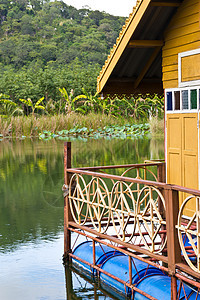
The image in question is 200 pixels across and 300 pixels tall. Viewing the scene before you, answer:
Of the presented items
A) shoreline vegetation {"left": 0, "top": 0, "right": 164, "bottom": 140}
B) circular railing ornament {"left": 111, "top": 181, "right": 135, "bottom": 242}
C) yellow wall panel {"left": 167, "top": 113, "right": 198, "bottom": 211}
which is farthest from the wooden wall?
shoreline vegetation {"left": 0, "top": 0, "right": 164, "bottom": 140}

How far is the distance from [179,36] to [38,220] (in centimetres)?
524

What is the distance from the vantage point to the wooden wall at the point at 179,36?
8.86 m

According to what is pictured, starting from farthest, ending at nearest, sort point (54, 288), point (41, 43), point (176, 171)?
point (41, 43) → point (176, 171) → point (54, 288)

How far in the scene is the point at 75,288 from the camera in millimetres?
7930

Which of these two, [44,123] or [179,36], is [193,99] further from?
[44,123]

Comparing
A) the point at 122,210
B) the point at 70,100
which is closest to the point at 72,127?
the point at 70,100

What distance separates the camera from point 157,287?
6.55 metres

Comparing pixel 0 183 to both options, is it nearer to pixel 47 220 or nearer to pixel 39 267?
pixel 47 220

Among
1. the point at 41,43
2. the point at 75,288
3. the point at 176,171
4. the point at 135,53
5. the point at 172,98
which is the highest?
the point at 41,43

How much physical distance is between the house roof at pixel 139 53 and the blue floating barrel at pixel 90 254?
9.64ft

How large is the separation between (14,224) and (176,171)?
417 centimetres

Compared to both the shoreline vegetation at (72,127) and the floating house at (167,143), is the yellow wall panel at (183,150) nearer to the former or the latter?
the floating house at (167,143)

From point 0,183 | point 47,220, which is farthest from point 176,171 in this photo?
point 0,183

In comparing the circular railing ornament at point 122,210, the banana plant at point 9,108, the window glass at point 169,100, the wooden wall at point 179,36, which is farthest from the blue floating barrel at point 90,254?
the banana plant at point 9,108
